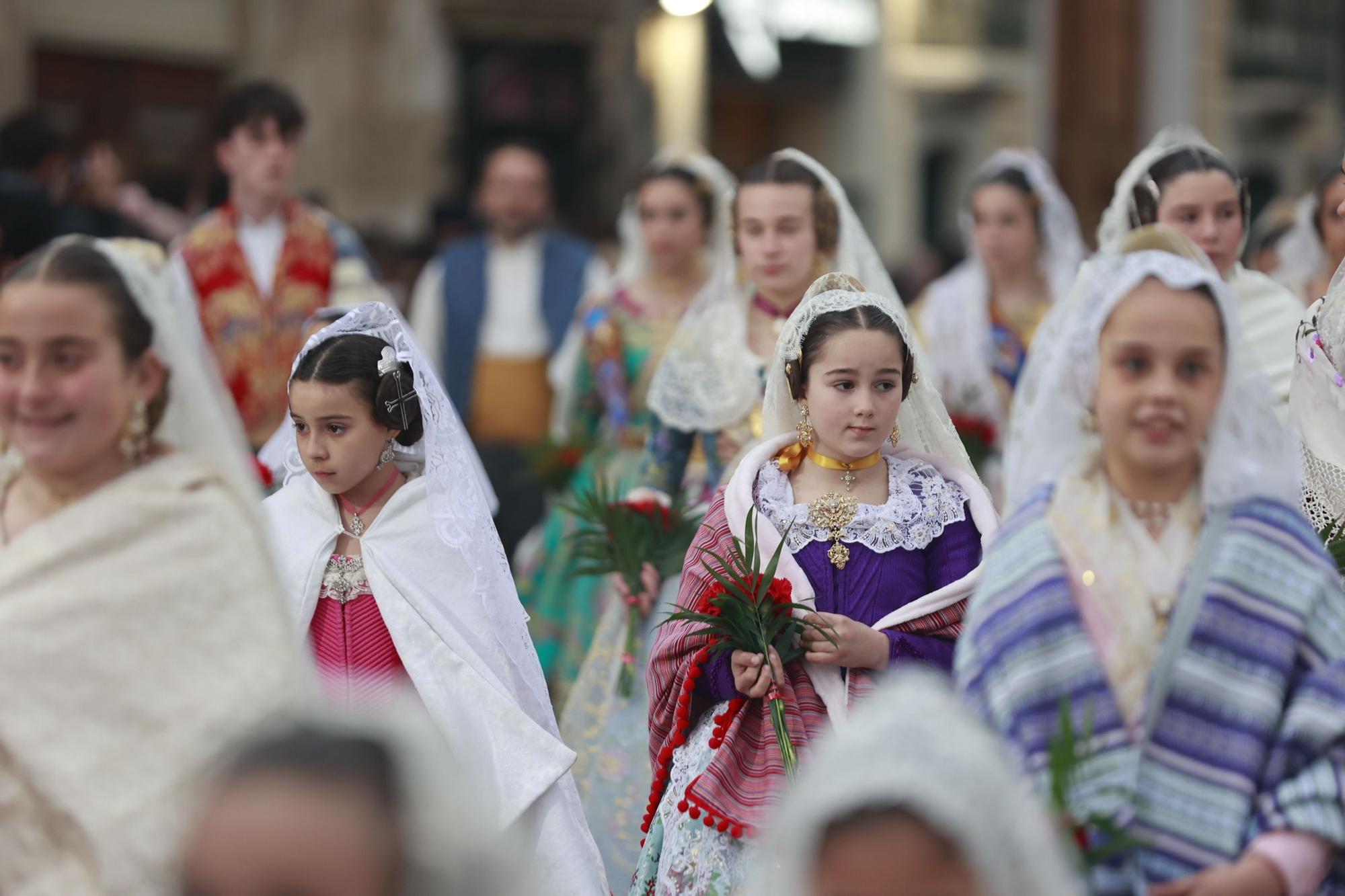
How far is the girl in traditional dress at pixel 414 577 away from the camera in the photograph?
424 cm

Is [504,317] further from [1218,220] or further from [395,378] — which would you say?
[395,378]

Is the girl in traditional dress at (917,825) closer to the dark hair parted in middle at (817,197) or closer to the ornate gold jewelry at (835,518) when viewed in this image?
the ornate gold jewelry at (835,518)

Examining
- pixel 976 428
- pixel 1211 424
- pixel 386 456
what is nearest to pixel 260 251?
pixel 976 428

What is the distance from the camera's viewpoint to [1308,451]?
4965 mm

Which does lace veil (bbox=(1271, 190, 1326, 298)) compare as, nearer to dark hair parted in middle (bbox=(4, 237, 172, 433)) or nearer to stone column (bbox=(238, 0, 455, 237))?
dark hair parted in middle (bbox=(4, 237, 172, 433))

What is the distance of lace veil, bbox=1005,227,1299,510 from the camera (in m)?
3.14

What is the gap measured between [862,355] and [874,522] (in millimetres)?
429

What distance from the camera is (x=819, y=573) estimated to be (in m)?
4.40

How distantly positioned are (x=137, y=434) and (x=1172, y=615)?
197 centimetres

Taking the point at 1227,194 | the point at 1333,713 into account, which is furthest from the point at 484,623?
the point at 1227,194

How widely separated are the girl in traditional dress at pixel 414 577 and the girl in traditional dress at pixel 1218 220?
106 inches

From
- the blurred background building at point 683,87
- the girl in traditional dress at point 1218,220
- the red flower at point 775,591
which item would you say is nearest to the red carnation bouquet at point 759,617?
the red flower at point 775,591

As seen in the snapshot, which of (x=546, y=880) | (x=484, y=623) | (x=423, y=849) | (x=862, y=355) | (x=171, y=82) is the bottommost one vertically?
(x=546, y=880)

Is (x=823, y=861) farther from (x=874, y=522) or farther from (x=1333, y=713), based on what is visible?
(x=874, y=522)
